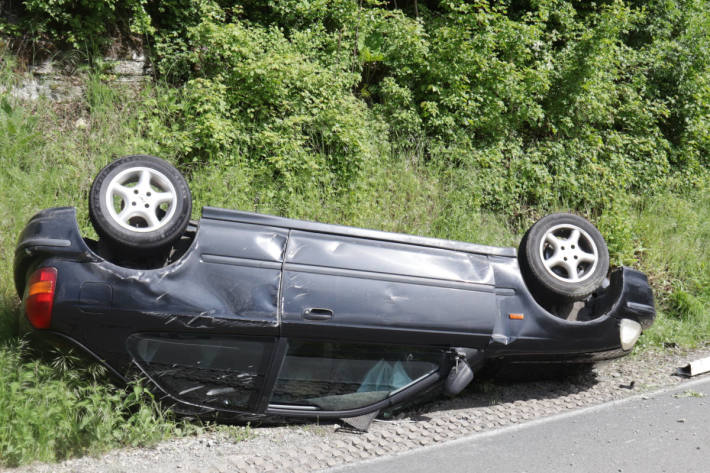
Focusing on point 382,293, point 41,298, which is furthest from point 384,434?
point 41,298

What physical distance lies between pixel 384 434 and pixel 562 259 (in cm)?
197

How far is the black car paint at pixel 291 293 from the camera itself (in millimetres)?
3873

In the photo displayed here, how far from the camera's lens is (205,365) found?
4043mm

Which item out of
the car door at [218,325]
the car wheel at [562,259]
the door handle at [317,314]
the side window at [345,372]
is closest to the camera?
the car door at [218,325]

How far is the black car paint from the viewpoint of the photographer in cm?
387

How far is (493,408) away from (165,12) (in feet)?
20.7

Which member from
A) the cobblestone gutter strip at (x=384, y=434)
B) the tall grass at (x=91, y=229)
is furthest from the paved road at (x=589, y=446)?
the tall grass at (x=91, y=229)

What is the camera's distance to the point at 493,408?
497cm

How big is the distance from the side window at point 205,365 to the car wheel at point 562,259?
2.15 m

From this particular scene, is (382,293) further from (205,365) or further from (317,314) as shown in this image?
(205,365)

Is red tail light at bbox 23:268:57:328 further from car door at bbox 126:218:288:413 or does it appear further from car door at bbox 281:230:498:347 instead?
car door at bbox 281:230:498:347

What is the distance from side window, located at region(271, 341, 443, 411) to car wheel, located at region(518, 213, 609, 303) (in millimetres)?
1074

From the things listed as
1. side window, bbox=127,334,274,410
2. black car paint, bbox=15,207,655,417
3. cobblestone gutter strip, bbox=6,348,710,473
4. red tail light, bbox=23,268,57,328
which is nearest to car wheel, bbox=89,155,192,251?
black car paint, bbox=15,207,655,417

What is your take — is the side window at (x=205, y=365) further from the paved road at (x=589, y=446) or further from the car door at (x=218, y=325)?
the paved road at (x=589, y=446)
